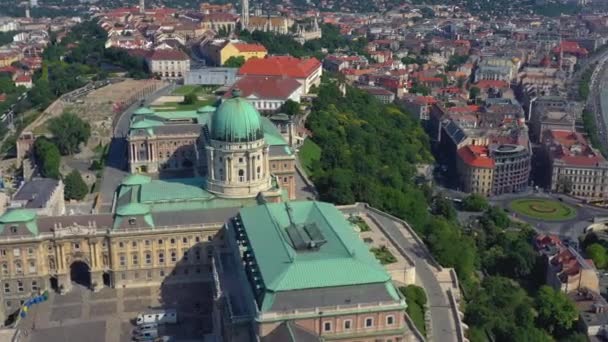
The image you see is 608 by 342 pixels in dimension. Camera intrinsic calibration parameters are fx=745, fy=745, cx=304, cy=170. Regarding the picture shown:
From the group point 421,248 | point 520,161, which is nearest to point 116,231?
point 421,248

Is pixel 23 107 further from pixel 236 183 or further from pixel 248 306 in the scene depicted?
pixel 248 306

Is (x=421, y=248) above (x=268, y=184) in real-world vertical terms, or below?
below

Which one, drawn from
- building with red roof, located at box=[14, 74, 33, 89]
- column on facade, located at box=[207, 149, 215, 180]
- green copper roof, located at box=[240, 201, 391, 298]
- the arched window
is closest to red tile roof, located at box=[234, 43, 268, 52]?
building with red roof, located at box=[14, 74, 33, 89]

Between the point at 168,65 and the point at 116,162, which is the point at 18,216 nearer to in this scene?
the point at 116,162

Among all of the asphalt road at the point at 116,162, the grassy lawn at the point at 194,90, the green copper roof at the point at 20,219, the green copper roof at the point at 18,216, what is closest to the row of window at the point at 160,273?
the green copper roof at the point at 20,219

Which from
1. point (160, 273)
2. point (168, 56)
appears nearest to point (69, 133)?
point (160, 273)
